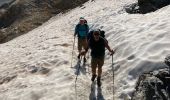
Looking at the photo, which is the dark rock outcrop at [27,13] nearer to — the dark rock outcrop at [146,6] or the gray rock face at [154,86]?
the dark rock outcrop at [146,6]

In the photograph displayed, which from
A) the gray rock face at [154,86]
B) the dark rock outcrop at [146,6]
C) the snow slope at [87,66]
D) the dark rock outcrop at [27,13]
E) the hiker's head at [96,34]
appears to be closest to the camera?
the gray rock face at [154,86]

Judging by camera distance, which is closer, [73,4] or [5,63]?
[5,63]

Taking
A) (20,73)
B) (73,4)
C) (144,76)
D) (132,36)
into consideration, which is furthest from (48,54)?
(73,4)

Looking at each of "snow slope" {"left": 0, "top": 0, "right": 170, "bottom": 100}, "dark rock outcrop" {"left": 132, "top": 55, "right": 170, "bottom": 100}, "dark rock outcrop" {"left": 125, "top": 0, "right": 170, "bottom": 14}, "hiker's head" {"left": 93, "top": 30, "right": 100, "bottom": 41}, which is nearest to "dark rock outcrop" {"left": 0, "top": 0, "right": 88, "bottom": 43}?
"dark rock outcrop" {"left": 125, "top": 0, "right": 170, "bottom": 14}

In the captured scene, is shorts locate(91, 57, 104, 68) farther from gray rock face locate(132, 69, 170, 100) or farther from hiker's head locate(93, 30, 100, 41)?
gray rock face locate(132, 69, 170, 100)

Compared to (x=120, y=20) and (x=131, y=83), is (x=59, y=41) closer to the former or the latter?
(x=120, y=20)

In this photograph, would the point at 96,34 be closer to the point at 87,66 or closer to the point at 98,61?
the point at 98,61

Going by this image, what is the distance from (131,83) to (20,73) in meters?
6.91

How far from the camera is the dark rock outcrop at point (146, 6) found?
994 inches

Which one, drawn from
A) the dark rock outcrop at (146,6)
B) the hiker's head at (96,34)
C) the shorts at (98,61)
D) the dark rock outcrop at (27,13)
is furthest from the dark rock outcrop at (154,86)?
the dark rock outcrop at (27,13)

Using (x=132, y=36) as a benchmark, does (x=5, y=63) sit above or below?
below

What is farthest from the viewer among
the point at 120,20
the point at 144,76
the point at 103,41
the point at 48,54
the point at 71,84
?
the point at 120,20

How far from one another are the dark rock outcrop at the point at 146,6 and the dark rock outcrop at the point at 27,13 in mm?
18034

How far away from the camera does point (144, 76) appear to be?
1346 centimetres
